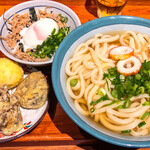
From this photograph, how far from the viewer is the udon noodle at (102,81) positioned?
4.47 feet

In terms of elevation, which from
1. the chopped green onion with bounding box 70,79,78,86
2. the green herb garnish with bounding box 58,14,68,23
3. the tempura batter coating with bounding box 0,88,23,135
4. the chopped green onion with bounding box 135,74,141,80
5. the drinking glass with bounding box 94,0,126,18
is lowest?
the tempura batter coating with bounding box 0,88,23,135

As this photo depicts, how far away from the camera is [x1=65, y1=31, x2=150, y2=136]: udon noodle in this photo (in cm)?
136

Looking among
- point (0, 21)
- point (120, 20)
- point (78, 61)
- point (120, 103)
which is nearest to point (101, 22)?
point (120, 20)

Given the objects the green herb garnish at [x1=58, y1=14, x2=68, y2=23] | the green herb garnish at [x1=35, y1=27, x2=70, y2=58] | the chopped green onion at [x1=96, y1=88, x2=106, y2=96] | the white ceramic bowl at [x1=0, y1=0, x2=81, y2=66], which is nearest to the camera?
the chopped green onion at [x1=96, y1=88, x2=106, y2=96]

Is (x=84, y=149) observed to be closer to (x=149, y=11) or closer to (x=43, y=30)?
(x=43, y=30)

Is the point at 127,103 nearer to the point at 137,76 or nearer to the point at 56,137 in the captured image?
the point at 137,76

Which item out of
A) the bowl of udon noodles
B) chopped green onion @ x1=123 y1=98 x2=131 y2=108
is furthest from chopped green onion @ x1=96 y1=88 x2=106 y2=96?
chopped green onion @ x1=123 y1=98 x2=131 y2=108

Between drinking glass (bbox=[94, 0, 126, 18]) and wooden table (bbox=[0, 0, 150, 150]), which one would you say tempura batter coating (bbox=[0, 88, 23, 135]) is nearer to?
wooden table (bbox=[0, 0, 150, 150])

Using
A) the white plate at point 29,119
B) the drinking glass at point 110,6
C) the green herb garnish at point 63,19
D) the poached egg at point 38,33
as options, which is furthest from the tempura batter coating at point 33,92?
the drinking glass at point 110,6

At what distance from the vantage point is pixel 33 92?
166 cm

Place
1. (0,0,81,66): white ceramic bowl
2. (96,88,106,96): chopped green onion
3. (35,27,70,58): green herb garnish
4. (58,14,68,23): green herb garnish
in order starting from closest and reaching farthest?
(96,88,106,96): chopped green onion < (35,27,70,58): green herb garnish < (0,0,81,66): white ceramic bowl < (58,14,68,23): green herb garnish

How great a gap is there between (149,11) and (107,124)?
1.73 meters

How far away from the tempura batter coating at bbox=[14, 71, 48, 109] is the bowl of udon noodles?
315 millimetres

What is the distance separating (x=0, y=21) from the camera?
2043 millimetres
